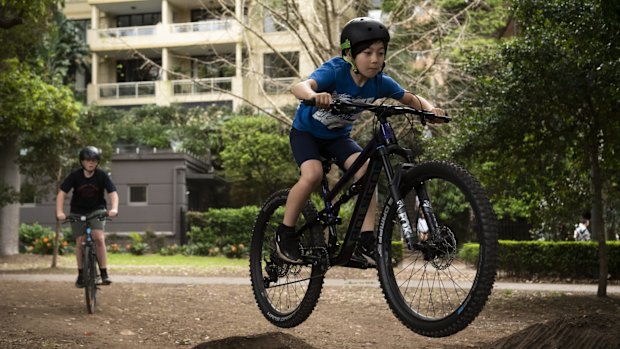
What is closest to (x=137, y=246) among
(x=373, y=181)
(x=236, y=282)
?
(x=236, y=282)

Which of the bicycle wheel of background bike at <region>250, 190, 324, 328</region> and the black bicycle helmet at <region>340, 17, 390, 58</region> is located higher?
the black bicycle helmet at <region>340, 17, 390, 58</region>

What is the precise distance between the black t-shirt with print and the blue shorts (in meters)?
5.35

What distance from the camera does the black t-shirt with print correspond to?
10058 millimetres

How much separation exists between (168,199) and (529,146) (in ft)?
71.8

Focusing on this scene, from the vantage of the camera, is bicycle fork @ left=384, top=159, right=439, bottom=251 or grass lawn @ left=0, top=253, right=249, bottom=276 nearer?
bicycle fork @ left=384, top=159, right=439, bottom=251

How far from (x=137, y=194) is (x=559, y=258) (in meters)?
20.1

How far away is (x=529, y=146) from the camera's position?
12516mm

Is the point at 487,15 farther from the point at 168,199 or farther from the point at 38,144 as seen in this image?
the point at 38,144

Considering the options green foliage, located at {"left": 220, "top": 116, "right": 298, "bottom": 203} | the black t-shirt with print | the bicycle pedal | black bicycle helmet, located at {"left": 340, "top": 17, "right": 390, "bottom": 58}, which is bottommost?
the bicycle pedal

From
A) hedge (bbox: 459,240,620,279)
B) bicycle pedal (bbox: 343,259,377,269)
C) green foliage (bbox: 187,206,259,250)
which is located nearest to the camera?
bicycle pedal (bbox: 343,259,377,269)

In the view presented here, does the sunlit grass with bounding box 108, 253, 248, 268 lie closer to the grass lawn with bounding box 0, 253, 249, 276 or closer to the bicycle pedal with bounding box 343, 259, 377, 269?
the grass lawn with bounding box 0, 253, 249, 276

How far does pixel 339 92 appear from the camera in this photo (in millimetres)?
4945

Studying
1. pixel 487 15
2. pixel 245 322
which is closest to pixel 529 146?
pixel 245 322

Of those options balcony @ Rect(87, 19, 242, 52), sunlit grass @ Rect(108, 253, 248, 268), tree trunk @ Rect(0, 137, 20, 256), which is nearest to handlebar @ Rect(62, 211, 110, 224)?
sunlit grass @ Rect(108, 253, 248, 268)
